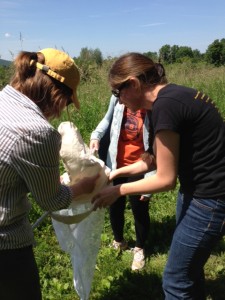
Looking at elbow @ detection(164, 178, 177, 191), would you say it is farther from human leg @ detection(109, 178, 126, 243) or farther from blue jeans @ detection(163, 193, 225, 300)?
human leg @ detection(109, 178, 126, 243)

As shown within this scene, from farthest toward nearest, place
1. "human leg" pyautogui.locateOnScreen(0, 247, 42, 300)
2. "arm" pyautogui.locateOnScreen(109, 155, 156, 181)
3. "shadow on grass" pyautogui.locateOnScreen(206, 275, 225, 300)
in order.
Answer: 1. "shadow on grass" pyautogui.locateOnScreen(206, 275, 225, 300)
2. "arm" pyautogui.locateOnScreen(109, 155, 156, 181)
3. "human leg" pyautogui.locateOnScreen(0, 247, 42, 300)

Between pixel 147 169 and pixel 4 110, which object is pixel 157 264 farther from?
pixel 4 110

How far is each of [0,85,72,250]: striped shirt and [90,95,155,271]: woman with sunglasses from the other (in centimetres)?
150

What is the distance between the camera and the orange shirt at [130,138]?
125 inches

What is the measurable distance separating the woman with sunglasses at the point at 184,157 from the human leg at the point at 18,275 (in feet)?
1.99

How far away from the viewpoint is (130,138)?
127 inches

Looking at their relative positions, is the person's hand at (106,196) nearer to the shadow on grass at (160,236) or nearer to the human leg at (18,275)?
the human leg at (18,275)

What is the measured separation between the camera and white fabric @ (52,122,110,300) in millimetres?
2277

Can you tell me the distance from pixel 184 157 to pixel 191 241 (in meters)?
0.44

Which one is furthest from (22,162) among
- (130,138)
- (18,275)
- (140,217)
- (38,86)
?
(140,217)

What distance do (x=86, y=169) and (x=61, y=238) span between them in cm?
57

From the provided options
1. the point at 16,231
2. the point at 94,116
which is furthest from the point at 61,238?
the point at 94,116

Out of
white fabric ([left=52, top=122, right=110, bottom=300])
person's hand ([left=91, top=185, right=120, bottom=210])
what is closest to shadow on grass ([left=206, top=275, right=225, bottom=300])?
white fabric ([left=52, top=122, right=110, bottom=300])

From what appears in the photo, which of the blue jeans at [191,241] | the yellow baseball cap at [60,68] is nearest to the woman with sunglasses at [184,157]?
the blue jeans at [191,241]
